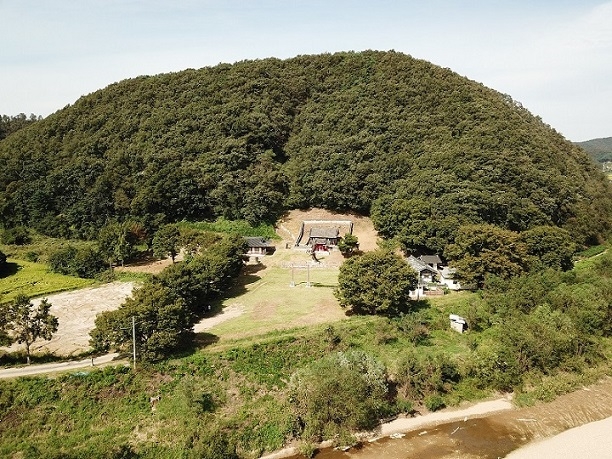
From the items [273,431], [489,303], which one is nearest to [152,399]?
[273,431]

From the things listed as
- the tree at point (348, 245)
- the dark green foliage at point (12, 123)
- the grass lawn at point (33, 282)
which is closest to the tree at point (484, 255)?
the tree at point (348, 245)

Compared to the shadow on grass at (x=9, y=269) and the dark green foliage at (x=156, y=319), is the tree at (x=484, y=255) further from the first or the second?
the shadow on grass at (x=9, y=269)

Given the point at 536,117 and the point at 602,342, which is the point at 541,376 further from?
the point at 536,117

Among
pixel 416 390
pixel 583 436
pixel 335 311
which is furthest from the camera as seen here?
pixel 335 311

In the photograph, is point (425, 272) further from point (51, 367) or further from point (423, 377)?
point (51, 367)

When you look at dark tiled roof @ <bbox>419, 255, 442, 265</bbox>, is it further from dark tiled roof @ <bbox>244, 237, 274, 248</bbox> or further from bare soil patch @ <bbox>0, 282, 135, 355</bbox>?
bare soil patch @ <bbox>0, 282, 135, 355</bbox>

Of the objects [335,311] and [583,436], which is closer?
[583,436]
